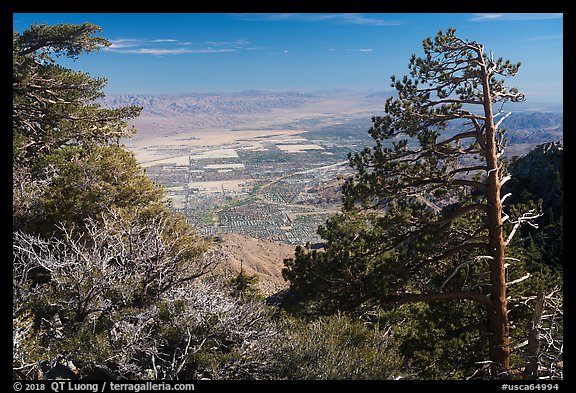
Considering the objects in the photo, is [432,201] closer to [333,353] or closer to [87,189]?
[333,353]

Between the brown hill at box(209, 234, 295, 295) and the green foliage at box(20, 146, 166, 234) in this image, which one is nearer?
the green foliage at box(20, 146, 166, 234)

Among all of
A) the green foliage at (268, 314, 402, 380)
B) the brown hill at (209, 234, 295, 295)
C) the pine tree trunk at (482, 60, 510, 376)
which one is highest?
the pine tree trunk at (482, 60, 510, 376)

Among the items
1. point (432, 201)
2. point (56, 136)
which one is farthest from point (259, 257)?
point (432, 201)

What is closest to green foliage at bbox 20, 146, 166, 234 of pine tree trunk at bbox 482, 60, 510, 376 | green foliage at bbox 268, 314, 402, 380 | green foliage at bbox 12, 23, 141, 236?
green foliage at bbox 12, 23, 141, 236

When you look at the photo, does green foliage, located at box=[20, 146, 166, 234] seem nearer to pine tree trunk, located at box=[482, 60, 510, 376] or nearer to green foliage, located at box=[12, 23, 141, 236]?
green foliage, located at box=[12, 23, 141, 236]

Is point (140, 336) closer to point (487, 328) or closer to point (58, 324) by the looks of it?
point (58, 324)

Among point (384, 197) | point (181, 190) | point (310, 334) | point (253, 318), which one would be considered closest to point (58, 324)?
point (253, 318)
